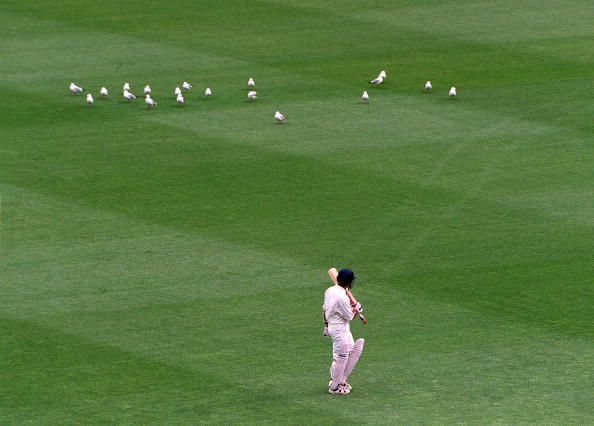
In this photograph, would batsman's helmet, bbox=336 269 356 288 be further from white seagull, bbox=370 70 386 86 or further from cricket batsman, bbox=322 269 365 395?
white seagull, bbox=370 70 386 86

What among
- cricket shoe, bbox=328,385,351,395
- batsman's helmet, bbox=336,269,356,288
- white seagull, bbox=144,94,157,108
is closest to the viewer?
batsman's helmet, bbox=336,269,356,288

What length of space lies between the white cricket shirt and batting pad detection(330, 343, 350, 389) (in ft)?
1.05

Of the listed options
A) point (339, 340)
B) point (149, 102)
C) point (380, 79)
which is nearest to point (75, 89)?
point (149, 102)

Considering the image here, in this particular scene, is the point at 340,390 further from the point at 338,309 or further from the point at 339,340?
the point at 338,309

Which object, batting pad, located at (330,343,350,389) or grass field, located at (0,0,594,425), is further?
grass field, located at (0,0,594,425)

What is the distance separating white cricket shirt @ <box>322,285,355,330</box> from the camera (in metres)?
20.2

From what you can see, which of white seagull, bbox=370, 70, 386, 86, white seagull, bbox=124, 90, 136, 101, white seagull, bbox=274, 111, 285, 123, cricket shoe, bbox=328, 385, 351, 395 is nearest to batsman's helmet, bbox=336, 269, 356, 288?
cricket shoe, bbox=328, 385, 351, 395

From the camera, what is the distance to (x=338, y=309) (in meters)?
20.3

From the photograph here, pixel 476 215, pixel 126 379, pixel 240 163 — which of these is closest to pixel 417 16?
pixel 240 163

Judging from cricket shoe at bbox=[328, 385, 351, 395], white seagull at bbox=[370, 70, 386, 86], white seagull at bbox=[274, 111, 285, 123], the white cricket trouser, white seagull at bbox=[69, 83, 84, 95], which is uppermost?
white seagull at bbox=[370, 70, 386, 86]

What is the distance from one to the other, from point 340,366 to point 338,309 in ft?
2.68

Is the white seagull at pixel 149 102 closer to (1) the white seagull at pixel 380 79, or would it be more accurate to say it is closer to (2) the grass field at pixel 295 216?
(2) the grass field at pixel 295 216

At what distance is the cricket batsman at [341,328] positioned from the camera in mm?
20234

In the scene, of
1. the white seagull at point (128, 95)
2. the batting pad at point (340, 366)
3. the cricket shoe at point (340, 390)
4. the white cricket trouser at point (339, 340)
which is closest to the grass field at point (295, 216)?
the cricket shoe at point (340, 390)
